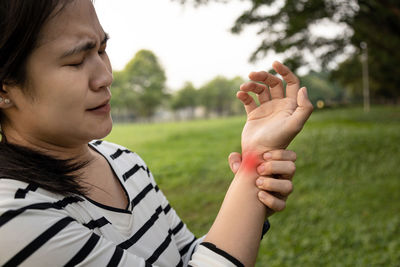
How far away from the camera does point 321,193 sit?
5.45 m

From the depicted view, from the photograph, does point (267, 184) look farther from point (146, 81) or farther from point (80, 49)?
point (146, 81)

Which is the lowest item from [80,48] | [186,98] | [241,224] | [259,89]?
[186,98]

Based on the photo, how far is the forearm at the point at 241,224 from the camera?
949 millimetres

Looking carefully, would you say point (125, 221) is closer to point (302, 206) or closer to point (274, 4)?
point (302, 206)

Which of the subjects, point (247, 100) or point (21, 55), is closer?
point (21, 55)

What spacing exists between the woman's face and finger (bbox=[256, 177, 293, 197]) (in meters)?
0.50

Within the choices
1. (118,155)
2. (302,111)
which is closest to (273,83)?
(302,111)

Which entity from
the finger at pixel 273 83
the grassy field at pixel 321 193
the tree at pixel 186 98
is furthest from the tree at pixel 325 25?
the tree at pixel 186 98

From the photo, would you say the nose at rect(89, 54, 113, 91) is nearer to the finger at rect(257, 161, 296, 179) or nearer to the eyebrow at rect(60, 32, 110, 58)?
the eyebrow at rect(60, 32, 110, 58)

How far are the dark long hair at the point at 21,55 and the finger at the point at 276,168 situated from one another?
58 cm

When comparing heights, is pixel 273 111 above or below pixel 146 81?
above

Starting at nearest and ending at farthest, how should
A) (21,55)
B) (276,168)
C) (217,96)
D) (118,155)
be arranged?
1. (21,55)
2. (276,168)
3. (118,155)
4. (217,96)

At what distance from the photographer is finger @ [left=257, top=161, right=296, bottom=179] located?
1.07 meters

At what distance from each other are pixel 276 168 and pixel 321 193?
4.78 m
